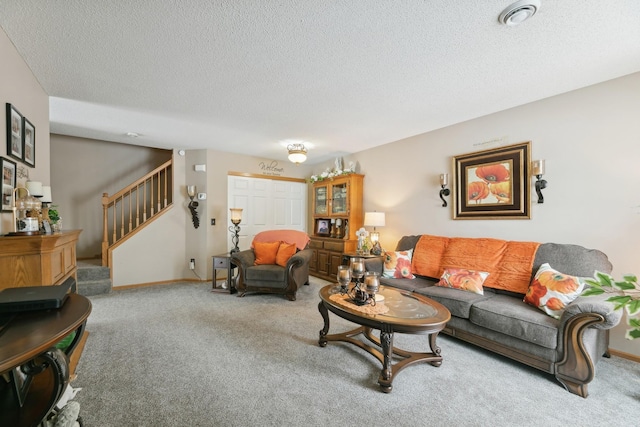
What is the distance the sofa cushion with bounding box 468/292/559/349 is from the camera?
207 centimetres

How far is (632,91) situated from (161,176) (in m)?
6.47

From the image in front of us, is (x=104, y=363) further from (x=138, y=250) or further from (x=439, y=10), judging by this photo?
(x=439, y=10)

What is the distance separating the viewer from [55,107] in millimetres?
3129

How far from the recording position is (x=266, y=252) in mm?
4414

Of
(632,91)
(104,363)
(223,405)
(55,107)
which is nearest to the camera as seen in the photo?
(223,405)

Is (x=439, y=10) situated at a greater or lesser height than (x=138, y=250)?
greater

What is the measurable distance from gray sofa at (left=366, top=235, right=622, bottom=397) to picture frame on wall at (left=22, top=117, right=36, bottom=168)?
3.65m

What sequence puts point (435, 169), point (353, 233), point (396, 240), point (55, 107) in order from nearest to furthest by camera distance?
point (55, 107) → point (435, 169) → point (396, 240) → point (353, 233)

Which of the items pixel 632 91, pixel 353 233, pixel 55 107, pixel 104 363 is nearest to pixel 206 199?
pixel 55 107

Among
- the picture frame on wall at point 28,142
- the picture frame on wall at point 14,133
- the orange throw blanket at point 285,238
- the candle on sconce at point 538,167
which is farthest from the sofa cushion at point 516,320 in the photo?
the picture frame on wall at point 28,142

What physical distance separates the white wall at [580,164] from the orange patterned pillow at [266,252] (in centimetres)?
251

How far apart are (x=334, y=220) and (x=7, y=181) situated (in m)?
4.34

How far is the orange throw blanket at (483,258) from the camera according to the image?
8.98 ft

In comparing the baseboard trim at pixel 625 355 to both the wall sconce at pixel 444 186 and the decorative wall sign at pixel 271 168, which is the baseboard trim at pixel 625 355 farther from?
the decorative wall sign at pixel 271 168
